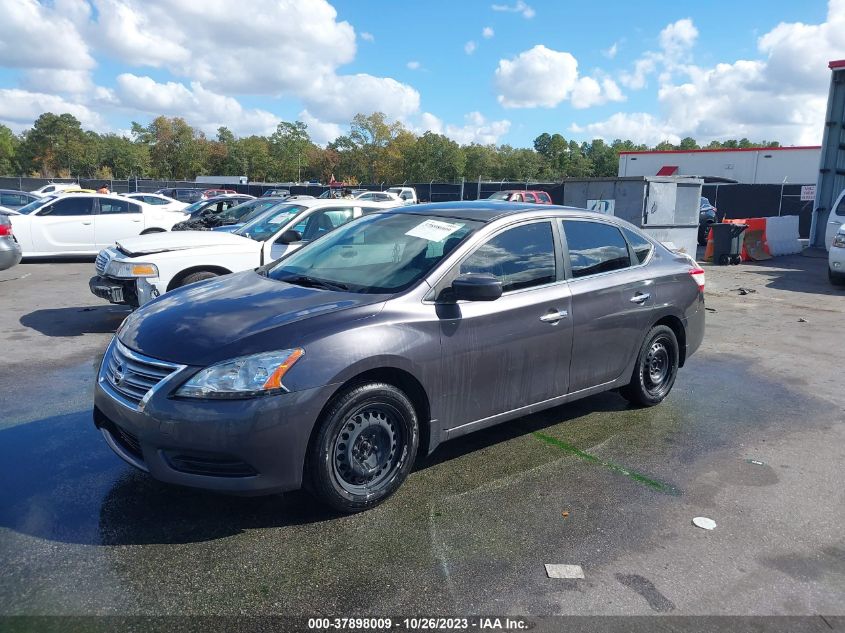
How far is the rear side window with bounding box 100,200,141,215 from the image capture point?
51.3 ft

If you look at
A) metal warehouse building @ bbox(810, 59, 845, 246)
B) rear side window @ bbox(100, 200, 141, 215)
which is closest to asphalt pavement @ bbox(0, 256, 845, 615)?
rear side window @ bbox(100, 200, 141, 215)

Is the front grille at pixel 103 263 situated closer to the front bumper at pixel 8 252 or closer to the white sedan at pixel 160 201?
the front bumper at pixel 8 252

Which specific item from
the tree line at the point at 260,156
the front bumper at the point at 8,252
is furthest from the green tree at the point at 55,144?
the front bumper at the point at 8,252

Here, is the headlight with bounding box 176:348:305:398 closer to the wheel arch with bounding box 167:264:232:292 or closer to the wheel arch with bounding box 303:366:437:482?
the wheel arch with bounding box 303:366:437:482

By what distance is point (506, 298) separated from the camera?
4.32m

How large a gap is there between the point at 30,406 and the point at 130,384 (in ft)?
8.04

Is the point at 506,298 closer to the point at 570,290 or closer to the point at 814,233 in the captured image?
the point at 570,290

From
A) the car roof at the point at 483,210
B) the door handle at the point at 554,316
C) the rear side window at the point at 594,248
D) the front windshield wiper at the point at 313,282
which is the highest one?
the car roof at the point at 483,210

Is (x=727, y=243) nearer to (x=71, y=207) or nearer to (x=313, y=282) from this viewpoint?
(x=313, y=282)

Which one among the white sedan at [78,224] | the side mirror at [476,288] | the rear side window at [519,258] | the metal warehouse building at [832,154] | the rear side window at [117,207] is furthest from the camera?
the metal warehouse building at [832,154]

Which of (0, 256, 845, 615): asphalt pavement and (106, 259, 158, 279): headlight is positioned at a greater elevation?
(106, 259, 158, 279): headlight

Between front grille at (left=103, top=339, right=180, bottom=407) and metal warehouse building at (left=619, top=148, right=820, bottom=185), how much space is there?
45.2 meters

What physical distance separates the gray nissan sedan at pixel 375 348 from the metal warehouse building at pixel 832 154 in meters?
20.1

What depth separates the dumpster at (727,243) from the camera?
17.2 meters
